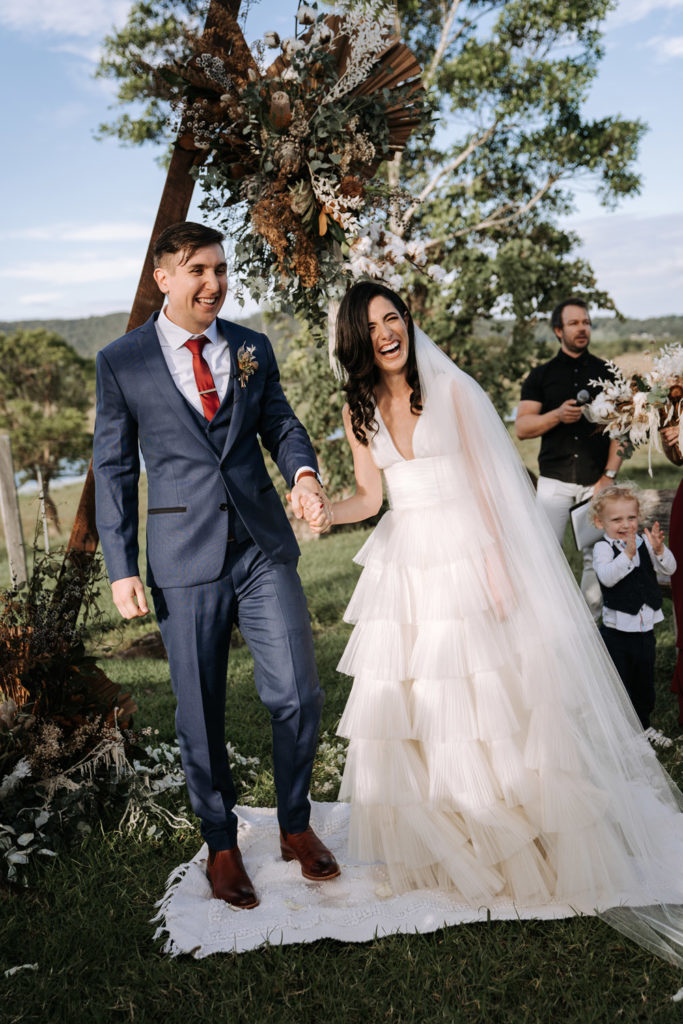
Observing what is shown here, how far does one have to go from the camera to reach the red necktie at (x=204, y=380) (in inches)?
124

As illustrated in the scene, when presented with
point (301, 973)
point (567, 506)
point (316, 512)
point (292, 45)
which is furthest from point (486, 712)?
point (567, 506)

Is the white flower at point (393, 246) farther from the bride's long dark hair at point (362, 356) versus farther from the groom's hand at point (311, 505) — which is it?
the groom's hand at point (311, 505)

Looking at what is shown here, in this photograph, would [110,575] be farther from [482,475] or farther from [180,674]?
[482,475]

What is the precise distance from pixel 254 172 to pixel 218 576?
184 cm

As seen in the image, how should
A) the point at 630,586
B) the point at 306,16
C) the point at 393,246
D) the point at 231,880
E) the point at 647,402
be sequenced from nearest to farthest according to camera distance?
1. the point at 231,880
2. the point at 306,16
3. the point at 647,402
4. the point at 630,586
5. the point at 393,246

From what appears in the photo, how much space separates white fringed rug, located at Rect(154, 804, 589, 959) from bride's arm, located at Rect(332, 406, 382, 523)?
1.46 m

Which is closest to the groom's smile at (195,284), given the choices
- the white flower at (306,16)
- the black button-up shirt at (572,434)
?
the white flower at (306,16)

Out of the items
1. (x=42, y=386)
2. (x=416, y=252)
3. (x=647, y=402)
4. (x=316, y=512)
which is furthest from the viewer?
(x=42, y=386)

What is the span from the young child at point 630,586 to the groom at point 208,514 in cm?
190

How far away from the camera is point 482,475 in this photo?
3.23m

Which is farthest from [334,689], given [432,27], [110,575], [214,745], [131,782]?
[432,27]

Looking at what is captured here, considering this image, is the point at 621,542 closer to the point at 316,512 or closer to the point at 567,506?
the point at 567,506

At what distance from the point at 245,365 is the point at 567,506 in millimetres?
3298

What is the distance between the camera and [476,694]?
3078 millimetres
